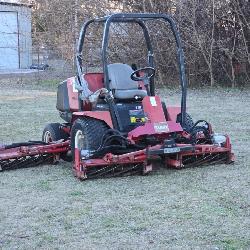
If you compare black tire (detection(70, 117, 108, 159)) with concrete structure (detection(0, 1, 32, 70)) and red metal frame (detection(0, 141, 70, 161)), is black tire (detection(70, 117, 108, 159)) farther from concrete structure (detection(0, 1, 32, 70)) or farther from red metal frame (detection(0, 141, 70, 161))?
concrete structure (detection(0, 1, 32, 70))

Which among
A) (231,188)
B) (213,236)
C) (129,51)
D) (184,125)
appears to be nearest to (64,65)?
(129,51)

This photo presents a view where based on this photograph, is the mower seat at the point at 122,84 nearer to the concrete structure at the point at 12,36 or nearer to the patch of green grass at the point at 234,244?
the patch of green grass at the point at 234,244

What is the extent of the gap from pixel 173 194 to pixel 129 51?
1162cm

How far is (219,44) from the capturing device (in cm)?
1584

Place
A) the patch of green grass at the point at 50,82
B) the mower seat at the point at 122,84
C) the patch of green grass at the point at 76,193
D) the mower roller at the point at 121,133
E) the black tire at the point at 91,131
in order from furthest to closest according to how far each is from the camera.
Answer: the patch of green grass at the point at 50,82
the mower seat at the point at 122,84
the black tire at the point at 91,131
the mower roller at the point at 121,133
the patch of green grass at the point at 76,193

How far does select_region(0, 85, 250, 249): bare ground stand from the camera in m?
4.10

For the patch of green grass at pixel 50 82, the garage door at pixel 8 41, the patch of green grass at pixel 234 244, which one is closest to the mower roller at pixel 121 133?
the patch of green grass at pixel 234 244

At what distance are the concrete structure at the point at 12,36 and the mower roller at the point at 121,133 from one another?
1796 centimetres

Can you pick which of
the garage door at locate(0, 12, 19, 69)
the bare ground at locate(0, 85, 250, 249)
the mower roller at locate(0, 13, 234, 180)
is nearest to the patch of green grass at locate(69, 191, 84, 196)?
the bare ground at locate(0, 85, 250, 249)

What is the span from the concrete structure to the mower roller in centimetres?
1796

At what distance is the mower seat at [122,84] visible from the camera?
640 cm

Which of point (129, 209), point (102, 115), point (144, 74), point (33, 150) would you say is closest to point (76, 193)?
point (129, 209)

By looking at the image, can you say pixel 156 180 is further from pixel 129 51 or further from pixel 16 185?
pixel 129 51

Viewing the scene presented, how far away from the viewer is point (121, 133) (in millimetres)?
6156
